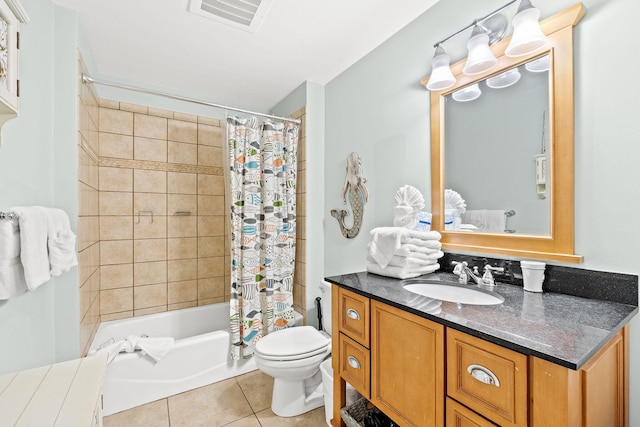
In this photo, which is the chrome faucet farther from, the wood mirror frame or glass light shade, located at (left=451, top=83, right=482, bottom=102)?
glass light shade, located at (left=451, top=83, right=482, bottom=102)

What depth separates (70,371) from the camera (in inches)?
39.6

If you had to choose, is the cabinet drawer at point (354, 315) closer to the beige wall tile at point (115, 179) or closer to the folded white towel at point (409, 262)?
the folded white towel at point (409, 262)

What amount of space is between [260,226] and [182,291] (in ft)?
3.50

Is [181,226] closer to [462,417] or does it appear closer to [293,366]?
[293,366]

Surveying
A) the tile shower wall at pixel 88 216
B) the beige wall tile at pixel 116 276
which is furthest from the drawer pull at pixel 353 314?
the beige wall tile at pixel 116 276

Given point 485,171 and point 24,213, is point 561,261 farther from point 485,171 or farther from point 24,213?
point 24,213

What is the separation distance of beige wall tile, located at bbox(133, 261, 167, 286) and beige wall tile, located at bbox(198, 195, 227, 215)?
59cm

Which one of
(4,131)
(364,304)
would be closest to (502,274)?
(364,304)

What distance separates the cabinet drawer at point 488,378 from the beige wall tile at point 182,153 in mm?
2625

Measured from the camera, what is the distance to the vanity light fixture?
1.06 metres

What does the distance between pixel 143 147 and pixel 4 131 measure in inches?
59.1

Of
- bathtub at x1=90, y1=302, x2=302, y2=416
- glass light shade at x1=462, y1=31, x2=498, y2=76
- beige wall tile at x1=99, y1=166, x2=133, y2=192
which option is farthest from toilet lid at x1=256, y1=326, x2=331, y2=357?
beige wall tile at x1=99, y1=166, x2=133, y2=192

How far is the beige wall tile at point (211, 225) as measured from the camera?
9.12 ft

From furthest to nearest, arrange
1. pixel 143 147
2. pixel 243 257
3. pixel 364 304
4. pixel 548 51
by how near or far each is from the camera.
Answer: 1. pixel 143 147
2. pixel 243 257
3. pixel 364 304
4. pixel 548 51
